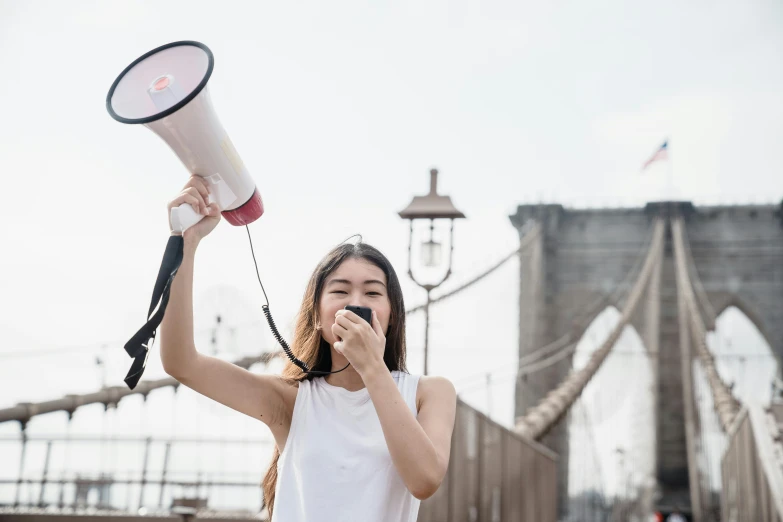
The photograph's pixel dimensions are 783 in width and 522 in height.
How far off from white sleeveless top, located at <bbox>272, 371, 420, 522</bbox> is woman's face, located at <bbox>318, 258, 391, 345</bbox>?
0.14 m

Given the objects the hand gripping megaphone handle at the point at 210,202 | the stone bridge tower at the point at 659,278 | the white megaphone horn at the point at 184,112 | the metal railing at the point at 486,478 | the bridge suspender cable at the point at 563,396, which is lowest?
the metal railing at the point at 486,478

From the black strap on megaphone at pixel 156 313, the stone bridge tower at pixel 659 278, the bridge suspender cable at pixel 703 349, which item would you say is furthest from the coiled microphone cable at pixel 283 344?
the stone bridge tower at pixel 659 278

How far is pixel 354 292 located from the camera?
1.44 meters

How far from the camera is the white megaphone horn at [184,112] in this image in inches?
49.6

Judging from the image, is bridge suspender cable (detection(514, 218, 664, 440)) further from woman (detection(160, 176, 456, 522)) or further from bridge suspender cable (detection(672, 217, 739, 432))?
woman (detection(160, 176, 456, 522))

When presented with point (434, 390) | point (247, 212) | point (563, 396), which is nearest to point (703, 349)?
point (563, 396)

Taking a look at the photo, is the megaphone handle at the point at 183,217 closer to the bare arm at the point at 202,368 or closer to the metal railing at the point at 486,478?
the bare arm at the point at 202,368

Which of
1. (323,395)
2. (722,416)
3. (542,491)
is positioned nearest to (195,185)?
(323,395)

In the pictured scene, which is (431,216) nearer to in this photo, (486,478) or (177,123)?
(486,478)

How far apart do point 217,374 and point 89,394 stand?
5170 mm

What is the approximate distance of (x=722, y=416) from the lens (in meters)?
12.2

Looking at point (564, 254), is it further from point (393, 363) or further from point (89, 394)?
point (393, 363)

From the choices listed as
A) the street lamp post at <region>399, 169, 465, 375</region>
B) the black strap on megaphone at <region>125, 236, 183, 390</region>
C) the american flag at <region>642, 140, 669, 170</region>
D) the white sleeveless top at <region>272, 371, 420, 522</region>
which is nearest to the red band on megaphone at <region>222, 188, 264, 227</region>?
the black strap on megaphone at <region>125, 236, 183, 390</region>

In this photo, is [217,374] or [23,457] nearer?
[217,374]
